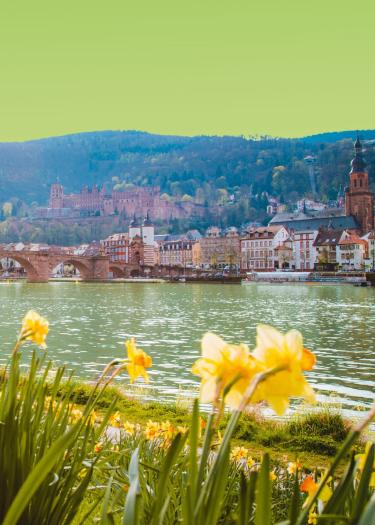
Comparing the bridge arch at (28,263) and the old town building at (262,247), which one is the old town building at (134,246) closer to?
the old town building at (262,247)

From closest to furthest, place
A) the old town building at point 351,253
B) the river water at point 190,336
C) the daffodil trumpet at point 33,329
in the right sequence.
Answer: the daffodil trumpet at point 33,329 < the river water at point 190,336 < the old town building at point 351,253

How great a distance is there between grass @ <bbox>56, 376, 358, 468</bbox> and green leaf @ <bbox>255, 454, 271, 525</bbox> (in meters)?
4.45

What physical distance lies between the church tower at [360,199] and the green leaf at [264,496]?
10275cm

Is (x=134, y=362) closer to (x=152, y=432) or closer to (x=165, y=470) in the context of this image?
(x=165, y=470)

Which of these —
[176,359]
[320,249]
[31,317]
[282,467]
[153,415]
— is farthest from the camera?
[320,249]

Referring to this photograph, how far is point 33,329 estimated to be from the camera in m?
1.90

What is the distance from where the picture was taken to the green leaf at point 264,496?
96cm

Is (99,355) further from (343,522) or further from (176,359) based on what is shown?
(343,522)

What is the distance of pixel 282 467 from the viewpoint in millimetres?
4578

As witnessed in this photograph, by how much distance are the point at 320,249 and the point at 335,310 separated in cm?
5831

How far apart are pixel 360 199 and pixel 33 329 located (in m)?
106

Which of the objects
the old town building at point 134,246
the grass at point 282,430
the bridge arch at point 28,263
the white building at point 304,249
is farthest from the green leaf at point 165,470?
the old town building at point 134,246

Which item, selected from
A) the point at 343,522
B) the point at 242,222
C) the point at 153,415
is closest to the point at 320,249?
the point at 242,222

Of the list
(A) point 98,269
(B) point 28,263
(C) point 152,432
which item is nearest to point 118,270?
(A) point 98,269
